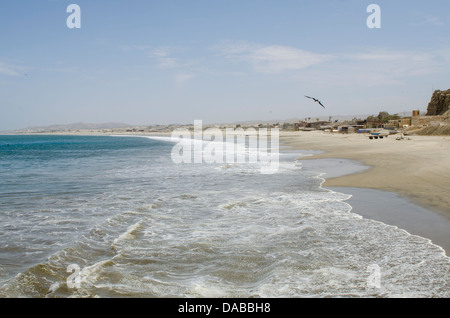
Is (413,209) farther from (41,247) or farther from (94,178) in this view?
(94,178)

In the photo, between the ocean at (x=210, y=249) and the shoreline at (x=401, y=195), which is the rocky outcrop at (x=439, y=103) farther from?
the ocean at (x=210, y=249)

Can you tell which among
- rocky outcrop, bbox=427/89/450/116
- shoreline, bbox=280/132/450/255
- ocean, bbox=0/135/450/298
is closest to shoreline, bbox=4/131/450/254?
shoreline, bbox=280/132/450/255

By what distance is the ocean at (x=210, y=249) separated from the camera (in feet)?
16.8

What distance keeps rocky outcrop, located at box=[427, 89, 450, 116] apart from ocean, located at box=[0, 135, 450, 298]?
65.8m

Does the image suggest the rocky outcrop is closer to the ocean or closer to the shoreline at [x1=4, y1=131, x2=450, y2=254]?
the shoreline at [x1=4, y1=131, x2=450, y2=254]

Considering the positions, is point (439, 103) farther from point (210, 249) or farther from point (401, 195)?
point (210, 249)

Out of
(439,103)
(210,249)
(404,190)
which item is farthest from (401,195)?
(439,103)

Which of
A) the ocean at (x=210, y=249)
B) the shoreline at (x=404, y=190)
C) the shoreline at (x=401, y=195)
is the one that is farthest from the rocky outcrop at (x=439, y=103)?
the ocean at (x=210, y=249)

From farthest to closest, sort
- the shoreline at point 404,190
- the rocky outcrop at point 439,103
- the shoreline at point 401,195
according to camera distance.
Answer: the rocky outcrop at point 439,103 → the shoreline at point 404,190 → the shoreline at point 401,195

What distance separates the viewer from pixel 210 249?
6848mm

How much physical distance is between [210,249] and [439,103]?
2884 inches

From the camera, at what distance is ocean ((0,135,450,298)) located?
5129 mm

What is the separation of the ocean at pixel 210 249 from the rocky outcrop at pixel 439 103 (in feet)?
216

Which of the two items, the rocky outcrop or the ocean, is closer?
the ocean
